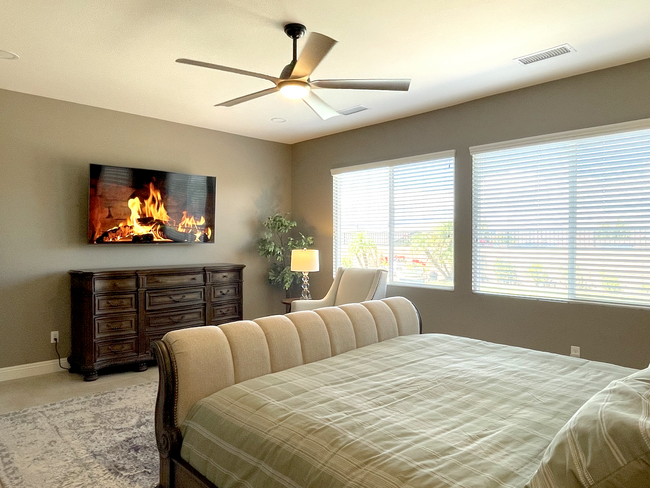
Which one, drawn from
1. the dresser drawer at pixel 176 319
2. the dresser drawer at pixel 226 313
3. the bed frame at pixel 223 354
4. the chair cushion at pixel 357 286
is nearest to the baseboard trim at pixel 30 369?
the dresser drawer at pixel 176 319

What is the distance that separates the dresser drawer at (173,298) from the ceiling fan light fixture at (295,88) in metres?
2.69

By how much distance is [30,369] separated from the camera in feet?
13.7

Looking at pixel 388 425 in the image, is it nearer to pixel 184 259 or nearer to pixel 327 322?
pixel 327 322

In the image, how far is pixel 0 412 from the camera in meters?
3.23

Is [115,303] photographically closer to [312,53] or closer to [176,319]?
[176,319]

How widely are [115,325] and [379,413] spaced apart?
348 cm

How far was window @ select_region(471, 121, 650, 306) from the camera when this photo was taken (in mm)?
3424

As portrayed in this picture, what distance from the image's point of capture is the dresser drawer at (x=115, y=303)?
160 inches

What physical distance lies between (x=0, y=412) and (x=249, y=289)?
10.1 feet

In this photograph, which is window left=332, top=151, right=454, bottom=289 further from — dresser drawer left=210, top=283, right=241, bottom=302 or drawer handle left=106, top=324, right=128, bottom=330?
drawer handle left=106, top=324, right=128, bottom=330

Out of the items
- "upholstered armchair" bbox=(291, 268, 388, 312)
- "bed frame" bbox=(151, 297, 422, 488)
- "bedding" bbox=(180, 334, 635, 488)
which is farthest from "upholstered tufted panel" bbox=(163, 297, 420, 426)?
"upholstered armchair" bbox=(291, 268, 388, 312)

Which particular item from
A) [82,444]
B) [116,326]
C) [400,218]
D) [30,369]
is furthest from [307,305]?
[30,369]

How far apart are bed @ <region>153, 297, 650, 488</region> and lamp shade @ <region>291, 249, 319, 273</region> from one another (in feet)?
8.32

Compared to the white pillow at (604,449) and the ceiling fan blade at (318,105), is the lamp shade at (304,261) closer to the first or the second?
the ceiling fan blade at (318,105)
